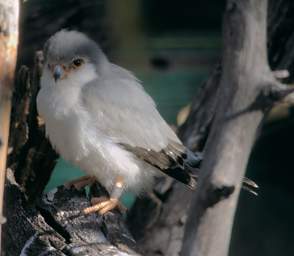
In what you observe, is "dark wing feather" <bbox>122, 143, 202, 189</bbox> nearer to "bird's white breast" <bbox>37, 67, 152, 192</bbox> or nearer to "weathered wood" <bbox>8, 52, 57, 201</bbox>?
"bird's white breast" <bbox>37, 67, 152, 192</bbox>

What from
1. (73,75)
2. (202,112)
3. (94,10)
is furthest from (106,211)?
(94,10)

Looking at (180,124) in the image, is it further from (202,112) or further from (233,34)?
(233,34)

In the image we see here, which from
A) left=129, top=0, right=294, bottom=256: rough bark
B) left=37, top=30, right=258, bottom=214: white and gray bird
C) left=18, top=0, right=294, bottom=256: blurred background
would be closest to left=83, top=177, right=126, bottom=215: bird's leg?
left=37, top=30, right=258, bottom=214: white and gray bird

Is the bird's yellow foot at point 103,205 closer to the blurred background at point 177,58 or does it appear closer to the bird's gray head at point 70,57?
the bird's gray head at point 70,57

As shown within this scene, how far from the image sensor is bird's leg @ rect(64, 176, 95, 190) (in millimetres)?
4754

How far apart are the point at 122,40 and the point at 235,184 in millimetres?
4765

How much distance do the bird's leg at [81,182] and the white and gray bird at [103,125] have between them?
1 cm

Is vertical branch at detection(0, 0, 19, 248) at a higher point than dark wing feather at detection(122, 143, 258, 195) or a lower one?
higher

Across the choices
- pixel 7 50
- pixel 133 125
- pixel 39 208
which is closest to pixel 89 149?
pixel 133 125

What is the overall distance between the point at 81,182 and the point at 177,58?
10.3 feet

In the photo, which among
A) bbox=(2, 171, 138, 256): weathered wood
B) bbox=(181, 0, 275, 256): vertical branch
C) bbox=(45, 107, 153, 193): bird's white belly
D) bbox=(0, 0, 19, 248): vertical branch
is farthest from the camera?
bbox=(45, 107, 153, 193): bird's white belly

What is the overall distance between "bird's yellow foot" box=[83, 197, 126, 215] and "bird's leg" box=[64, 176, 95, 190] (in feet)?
0.52

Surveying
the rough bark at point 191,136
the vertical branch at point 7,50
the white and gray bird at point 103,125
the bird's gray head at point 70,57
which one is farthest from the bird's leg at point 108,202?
the vertical branch at point 7,50

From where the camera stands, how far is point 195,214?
270 cm
